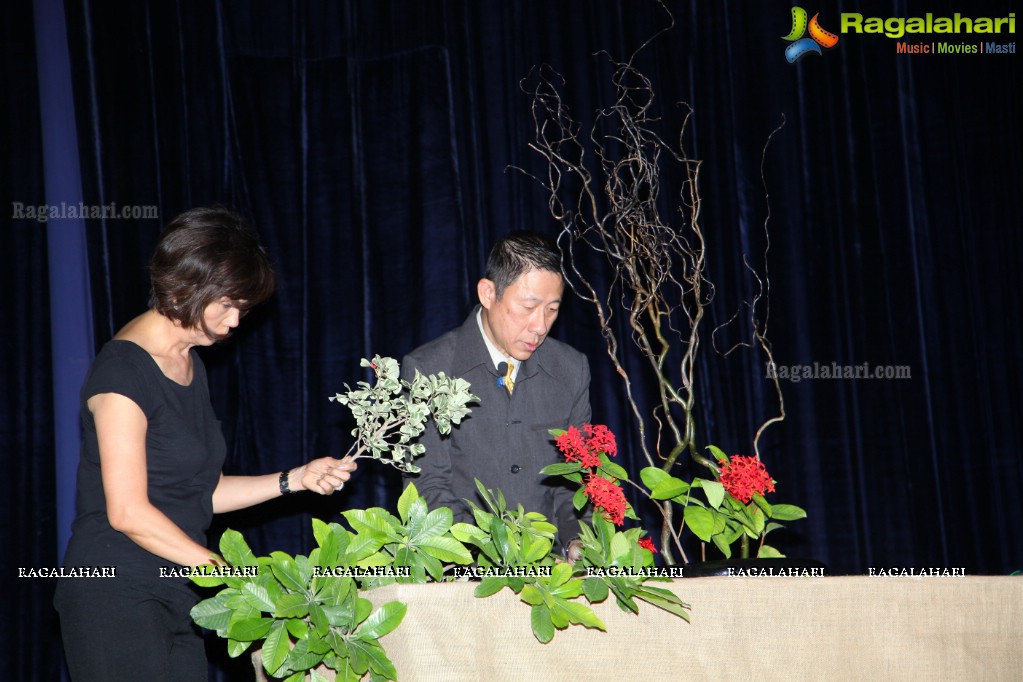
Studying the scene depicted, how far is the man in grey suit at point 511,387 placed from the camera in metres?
2.11

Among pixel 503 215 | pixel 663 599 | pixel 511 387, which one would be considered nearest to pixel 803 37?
pixel 503 215

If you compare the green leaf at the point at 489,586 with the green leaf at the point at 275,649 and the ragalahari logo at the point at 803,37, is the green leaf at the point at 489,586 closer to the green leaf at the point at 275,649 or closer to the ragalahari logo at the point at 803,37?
the green leaf at the point at 275,649

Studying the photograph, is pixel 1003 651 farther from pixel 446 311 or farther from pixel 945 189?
pixel 945 189

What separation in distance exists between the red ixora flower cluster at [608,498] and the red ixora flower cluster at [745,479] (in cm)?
21

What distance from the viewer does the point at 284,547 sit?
3160 millimetres

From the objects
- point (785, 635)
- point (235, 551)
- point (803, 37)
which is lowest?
point (785, 635)

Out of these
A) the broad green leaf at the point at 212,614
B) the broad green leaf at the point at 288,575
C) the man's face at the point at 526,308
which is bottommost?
the broad green leaf at the point at 212,614

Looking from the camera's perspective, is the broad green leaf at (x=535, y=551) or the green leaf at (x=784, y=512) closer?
the broad green leaf at (x=535, y=551)

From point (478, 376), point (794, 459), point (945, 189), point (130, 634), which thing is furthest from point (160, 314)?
point (945, 189)

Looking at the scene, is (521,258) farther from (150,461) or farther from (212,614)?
(212,614)

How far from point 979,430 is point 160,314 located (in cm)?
324

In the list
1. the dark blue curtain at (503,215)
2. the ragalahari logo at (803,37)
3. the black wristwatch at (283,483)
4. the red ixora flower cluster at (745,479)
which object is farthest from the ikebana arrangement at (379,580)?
the ragalahari logo at (803,37)

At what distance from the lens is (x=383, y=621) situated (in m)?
1.23

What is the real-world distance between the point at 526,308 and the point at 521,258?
0.40 feet
